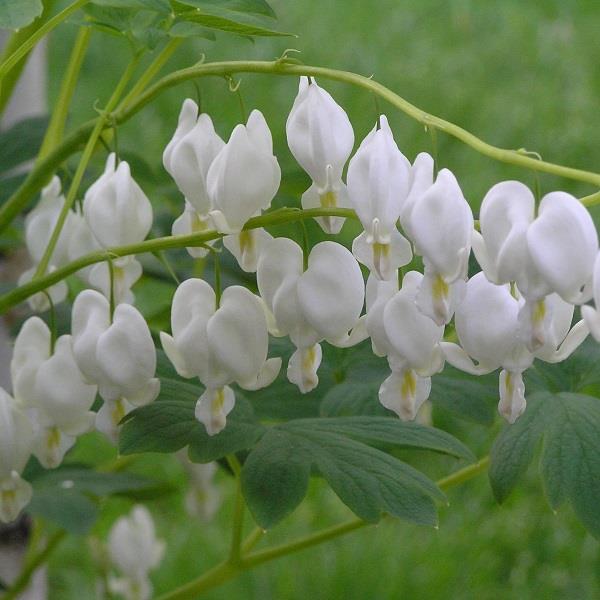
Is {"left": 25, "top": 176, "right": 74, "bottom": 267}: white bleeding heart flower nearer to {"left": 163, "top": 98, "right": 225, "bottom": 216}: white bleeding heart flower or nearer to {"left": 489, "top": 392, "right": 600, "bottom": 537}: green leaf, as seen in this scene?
{"left": 163, "top": 98, "right": 225, "bottom": 216}: white bleeding heart flower

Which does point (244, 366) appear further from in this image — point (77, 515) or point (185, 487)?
point (185, 487)

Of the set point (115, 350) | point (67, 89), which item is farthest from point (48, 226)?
point (115, 350)

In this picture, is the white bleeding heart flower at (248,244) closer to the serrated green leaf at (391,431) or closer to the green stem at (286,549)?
the serrated green leaf at (391,431)

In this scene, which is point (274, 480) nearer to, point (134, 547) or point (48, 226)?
point (48, 226)

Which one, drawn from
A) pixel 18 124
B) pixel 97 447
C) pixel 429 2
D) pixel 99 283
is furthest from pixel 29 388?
pixel 429 2

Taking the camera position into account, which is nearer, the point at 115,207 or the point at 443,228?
the point at 443,228

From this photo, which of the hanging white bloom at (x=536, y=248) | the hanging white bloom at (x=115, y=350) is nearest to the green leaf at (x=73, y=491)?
the hanging white bloom at (x=115, y=350)

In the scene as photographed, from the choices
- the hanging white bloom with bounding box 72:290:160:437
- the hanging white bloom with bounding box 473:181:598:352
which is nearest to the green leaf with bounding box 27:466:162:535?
the hanging white bloom with bounding box 72:290:160:437
